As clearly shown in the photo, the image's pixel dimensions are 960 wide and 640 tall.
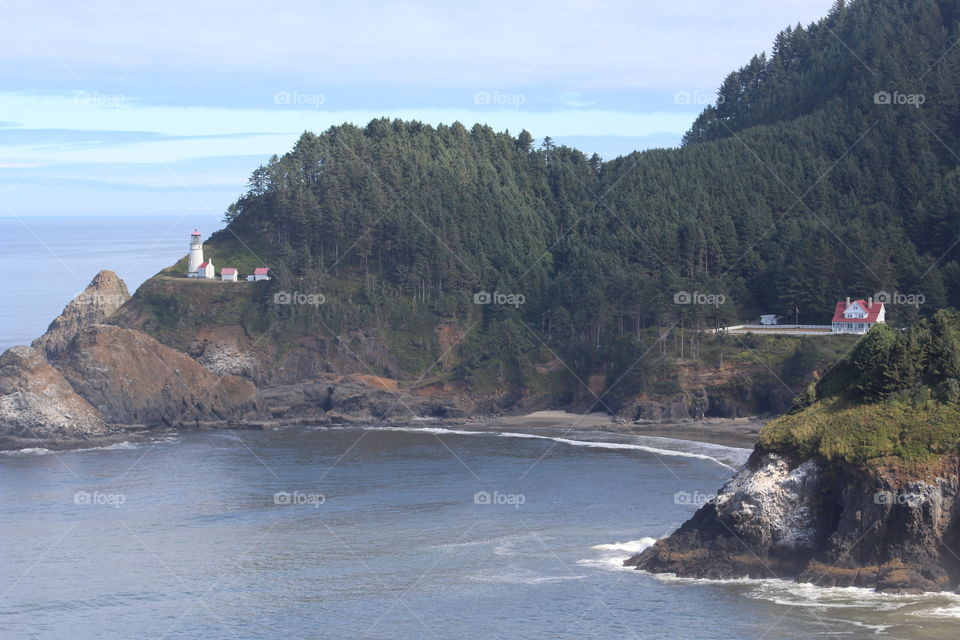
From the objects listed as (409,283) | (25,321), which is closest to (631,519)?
(409,283)

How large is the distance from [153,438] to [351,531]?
32647 millimetres

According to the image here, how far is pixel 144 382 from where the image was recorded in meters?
93.6

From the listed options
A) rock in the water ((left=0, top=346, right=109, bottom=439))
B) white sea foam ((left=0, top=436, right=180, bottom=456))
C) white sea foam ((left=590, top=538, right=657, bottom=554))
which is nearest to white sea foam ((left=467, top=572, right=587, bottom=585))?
white sea foam ((left=590, top=538, right=657, bottom=554))

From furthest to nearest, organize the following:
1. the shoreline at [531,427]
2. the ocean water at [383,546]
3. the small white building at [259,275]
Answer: the small white building at [259,275] → the shoreline at [531,427] → the ocean water at [383,546]

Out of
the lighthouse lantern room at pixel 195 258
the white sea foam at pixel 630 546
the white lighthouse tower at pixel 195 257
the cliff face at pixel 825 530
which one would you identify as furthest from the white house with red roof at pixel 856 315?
the white lighthouse tower at pixel 195 257

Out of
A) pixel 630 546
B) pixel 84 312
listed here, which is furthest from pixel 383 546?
pixel 84 312

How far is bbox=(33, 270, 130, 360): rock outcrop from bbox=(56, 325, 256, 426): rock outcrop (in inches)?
446

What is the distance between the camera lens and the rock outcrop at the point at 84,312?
10775 centimetres

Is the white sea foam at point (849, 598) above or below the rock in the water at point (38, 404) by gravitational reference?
below

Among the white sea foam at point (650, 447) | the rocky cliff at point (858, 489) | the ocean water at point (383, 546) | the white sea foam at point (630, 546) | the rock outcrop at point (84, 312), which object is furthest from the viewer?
the rock outcrop at point (84, 312)

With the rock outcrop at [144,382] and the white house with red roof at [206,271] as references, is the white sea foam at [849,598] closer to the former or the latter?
the rock outcrop at [144,382]

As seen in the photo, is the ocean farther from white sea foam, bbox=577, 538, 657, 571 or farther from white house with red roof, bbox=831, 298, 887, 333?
white house with red roof, bbox=831, 298, 887, 333

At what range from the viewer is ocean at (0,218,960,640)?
45.7 m

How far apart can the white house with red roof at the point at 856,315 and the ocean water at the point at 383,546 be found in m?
19.3
